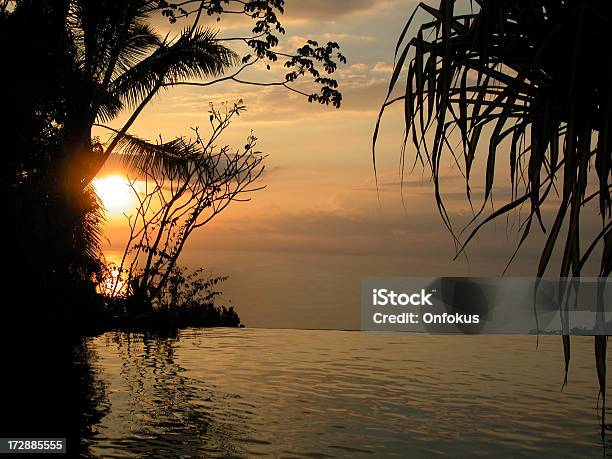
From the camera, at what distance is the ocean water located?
700cm

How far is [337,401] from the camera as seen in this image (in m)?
9.10

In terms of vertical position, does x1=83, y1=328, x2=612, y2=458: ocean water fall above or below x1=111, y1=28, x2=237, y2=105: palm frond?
below

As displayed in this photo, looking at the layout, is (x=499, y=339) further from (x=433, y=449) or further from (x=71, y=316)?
(x=433, y=449)

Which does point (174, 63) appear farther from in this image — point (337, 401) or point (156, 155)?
point (337, 401)

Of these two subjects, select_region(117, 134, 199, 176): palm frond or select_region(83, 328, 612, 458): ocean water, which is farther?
select_region(117, 134, 199, 176): palm frond

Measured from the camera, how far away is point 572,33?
469 cm

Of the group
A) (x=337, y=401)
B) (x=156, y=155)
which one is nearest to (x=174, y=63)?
(x=156, y=155)

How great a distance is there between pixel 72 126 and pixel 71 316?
401 centimetres

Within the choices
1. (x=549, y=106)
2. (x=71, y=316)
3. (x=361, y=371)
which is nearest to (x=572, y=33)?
(x=549, y=106)

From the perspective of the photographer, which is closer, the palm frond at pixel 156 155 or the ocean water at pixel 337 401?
the ocean water at pixel 337 401

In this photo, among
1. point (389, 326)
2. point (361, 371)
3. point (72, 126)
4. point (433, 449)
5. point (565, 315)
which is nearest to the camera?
point (565, 315)

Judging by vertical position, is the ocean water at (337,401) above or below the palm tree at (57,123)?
below

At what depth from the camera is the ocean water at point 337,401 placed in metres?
7.00

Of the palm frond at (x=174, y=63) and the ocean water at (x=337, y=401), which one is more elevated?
the palm frond at (x=174, y=63)
